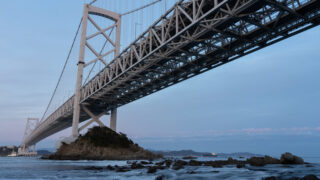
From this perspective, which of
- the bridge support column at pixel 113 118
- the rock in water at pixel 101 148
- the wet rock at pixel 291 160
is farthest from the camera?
the bridge support column at pixel 113 118

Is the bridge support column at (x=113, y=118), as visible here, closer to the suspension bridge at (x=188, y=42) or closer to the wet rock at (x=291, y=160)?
the suspension bridge at (x=188, y=42)

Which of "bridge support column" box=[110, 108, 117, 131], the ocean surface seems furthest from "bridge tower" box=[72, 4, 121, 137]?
the ocean surface

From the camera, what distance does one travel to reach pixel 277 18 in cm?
1436

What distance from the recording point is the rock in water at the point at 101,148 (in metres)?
32.8

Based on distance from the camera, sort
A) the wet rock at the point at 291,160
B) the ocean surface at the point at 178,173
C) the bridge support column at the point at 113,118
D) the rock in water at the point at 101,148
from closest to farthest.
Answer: the ocean surface at the point at 178,173, the wet rock at the point at 291,160, the rock in water at the point at 101,148, the bridge support column at the point at 113,118

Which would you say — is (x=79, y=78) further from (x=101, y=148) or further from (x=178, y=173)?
(x=178, y=173)

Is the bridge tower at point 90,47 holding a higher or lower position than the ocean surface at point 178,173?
higher

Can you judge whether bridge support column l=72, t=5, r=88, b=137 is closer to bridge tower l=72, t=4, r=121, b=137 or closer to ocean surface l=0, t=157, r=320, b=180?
bridge tower l=72, t=4, r=121, b=137

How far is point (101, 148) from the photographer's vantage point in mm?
33531

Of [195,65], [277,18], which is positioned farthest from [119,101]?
[277,18]

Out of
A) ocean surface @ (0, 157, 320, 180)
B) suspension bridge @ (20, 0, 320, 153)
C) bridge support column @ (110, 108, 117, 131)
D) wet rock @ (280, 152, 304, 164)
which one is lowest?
ocean surface @ (0, 157, 320, 180)

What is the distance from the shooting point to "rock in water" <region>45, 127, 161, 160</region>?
3275 centimetres

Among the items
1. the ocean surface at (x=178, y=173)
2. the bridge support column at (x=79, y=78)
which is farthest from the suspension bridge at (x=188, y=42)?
the ocean surface at (x=178, y=173)

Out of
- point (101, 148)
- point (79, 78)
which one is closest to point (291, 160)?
point (101, 148)
